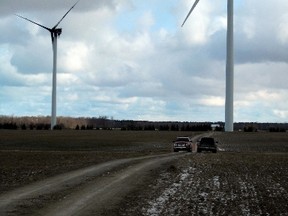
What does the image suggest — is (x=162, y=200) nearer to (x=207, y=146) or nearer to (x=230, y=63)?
(x=207, y=146)

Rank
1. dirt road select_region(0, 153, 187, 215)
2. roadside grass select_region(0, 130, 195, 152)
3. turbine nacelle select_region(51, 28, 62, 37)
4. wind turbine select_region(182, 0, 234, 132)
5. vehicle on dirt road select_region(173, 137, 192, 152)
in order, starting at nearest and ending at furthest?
dirt road select_region(0, 153, 187, 215) → vehicle on dirt road select_region(173, 137, 192, 152) → roadside grass select_region(0, 130, 195, 152) → wind turbine select_region(182, 0, 234, 132) → turbine nacelle select_region(51, 28, 62, 37)

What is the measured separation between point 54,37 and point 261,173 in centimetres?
9367

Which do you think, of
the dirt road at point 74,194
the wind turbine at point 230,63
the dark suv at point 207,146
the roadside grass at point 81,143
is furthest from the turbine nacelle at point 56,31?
the dirt road at point 74,194

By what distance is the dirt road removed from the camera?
615 inches

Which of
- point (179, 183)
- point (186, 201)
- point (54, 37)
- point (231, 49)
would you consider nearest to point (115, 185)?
point (179, 183)

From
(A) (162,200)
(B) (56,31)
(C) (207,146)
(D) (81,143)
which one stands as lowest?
(A) (162,200)

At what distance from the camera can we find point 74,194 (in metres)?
19.0

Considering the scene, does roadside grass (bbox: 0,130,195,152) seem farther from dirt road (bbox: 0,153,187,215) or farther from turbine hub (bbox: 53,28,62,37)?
dirt road (bbox: 0,153,187,215)

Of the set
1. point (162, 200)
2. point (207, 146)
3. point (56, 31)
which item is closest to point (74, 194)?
point (162, 200)

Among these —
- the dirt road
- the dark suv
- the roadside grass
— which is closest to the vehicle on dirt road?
the dark suv

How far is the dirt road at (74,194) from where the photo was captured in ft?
51.2

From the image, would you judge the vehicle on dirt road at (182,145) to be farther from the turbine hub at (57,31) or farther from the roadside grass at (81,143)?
the turbine hub at (57,31)

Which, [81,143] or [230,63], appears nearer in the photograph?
[81,143]

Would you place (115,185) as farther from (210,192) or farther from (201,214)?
(201,214)
